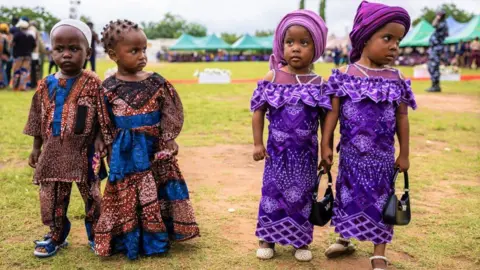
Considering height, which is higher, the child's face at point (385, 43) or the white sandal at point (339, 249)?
the child's face at point (385, 43)

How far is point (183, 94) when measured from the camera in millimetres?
13844

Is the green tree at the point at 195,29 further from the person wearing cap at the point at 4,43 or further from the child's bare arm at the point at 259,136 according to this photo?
the child's bare arm at the point at 259,136

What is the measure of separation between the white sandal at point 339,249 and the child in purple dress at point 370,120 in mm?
212

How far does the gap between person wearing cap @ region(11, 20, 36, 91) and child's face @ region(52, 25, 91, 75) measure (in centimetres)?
1130

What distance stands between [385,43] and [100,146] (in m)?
1.92

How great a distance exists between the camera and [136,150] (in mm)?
3232

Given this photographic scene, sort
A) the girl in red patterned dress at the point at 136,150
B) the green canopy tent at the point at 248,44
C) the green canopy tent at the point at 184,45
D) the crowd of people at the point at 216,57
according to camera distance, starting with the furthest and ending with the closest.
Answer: the crowd of people at the point at 216,57 → the green canopy tent at the point at 248,44 → the green canopy tent at the point at 184,45 → the girl in red patterned dress at the point at 136,150

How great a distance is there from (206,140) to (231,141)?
37cm

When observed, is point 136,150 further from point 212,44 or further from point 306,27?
point 212,44

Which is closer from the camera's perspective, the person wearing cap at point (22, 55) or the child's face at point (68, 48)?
the child's face at point (68, 48)

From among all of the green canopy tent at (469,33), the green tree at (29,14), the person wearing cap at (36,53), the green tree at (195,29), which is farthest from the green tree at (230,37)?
the person wearing cap at (36,53)

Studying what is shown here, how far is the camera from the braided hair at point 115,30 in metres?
3.17

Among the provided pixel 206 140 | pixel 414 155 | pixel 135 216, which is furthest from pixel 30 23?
pixel 135 216

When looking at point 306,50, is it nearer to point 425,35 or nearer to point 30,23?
point 30,23
